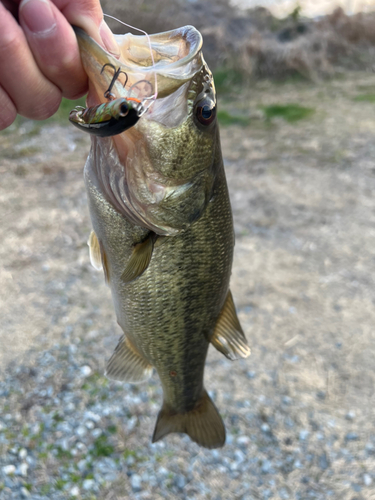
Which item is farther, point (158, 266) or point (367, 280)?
point (367, 280)

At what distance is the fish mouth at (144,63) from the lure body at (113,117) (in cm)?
17

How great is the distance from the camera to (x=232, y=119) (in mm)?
8938

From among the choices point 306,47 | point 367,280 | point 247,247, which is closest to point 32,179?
point 247,247

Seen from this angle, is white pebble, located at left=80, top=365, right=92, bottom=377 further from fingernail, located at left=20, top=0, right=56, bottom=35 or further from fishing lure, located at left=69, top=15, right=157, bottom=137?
fingernail, located at left=20, top=0, right=56, bottom=35

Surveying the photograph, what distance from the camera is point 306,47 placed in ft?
40.5

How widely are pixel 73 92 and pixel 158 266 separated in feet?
2.12

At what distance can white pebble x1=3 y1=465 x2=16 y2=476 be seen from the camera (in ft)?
9.11

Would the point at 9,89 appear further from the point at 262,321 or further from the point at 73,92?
the point at 262,321

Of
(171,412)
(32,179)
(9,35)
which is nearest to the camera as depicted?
(9,35)

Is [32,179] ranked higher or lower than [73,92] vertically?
lower

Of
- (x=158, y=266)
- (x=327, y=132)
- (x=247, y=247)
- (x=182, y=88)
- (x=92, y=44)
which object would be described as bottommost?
(x=327, y=132)

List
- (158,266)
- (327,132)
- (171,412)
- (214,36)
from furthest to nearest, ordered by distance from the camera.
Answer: (214,36)
(327,132)
(171,412)
(158,266)

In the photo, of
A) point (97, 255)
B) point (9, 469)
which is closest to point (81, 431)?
point (9, 469)

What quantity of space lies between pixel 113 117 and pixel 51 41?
0.29m
